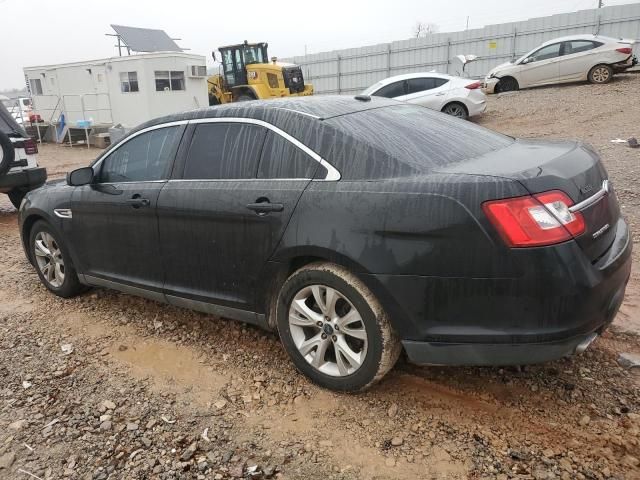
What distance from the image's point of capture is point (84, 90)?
1948 cm

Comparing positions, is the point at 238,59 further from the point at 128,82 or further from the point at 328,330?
the point at 328,330

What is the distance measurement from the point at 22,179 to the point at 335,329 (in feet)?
21.7

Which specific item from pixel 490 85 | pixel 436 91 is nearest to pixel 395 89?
pixel 436 91

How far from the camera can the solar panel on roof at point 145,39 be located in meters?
22.5

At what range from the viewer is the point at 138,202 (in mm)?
3588

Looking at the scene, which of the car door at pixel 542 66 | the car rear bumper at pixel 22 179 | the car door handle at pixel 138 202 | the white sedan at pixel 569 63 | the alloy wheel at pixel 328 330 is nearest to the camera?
the alloy wheel at pixel 328 330

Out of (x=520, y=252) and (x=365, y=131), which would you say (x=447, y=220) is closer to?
(x=520, y=252)

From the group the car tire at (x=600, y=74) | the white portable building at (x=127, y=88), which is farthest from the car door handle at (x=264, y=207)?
the car tire at (x=600, y=74)

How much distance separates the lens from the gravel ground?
241cm

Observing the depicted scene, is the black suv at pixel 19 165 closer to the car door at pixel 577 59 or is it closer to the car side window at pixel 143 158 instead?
the car side window at pixel 143 158

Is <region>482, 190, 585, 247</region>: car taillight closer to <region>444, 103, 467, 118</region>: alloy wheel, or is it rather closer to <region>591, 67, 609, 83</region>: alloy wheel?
<region>444, 103, 467, 118</region>: alloy wheel

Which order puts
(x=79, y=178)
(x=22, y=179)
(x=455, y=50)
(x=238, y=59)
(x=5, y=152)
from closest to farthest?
1. (x=79, y=178)
2. (x=5, y=152)
3. (x=22, y=179)
4. (x=238, y=59)
5. (x=455, y=50)

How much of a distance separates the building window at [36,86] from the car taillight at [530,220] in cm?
2343

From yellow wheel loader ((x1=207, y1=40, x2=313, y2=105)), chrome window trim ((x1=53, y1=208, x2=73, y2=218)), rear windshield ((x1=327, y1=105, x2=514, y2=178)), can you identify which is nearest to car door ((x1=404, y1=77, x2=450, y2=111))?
yellow wheel loader ((x1=207, y1=40, x2=313, y2=105))
